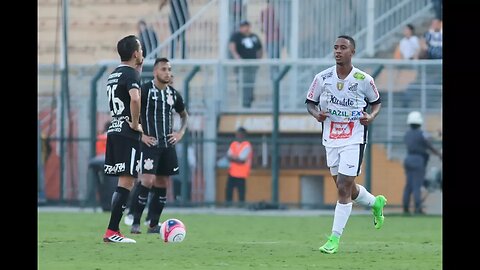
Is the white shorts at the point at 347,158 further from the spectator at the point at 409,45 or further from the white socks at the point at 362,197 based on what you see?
the spectator at the point at 409,45

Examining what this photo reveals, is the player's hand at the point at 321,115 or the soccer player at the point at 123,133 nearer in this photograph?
the player's hand at the point at 321,115

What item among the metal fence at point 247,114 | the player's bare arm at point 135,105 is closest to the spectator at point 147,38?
the metal fence at point 247,114

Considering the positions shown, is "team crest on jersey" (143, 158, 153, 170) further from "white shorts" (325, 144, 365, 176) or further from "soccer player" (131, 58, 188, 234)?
"white shorts" (325, 144, 365, 176)

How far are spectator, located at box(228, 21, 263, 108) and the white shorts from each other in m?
14.3

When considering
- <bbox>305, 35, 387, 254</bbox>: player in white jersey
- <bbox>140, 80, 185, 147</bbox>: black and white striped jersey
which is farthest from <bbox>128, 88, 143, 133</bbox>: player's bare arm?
<bbox>140, 80, 185, 147</bbox>: black and white striped jersey

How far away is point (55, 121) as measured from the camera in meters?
28.3

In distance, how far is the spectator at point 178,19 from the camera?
28172mm

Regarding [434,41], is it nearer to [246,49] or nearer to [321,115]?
[246,49]

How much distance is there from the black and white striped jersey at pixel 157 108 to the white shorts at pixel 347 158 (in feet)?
11.3

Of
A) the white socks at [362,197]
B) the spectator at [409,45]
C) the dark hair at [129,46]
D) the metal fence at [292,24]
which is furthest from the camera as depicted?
the metal fence at [292,24]

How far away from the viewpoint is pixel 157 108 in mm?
16297

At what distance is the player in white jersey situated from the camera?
1299 centimetres
